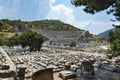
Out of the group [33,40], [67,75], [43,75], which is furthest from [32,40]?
[43,75]

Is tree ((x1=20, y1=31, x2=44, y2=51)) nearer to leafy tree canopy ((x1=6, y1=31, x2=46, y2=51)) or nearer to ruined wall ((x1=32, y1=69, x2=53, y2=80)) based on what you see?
leafy tree canopy ((x1=6, y1=31, x2=46, y2=51))

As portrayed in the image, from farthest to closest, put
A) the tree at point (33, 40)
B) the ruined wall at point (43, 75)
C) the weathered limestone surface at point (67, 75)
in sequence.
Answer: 1. the tree at point (33, 40)
2. the weathered limestone surface at point (67, 75)
3. the ruined wall at point (43, 75)

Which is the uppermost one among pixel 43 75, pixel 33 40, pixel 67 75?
pixel 33 40

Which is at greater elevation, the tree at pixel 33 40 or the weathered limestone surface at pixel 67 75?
the tree at pixel 33 40

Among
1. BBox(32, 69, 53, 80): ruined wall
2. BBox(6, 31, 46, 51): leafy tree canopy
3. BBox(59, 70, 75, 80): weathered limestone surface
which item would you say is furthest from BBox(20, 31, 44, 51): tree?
BBox(32, 69, 53, 80): ruined wall

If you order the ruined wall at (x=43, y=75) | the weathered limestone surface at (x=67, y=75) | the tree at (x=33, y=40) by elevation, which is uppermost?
the tree at (x=33, y=40)

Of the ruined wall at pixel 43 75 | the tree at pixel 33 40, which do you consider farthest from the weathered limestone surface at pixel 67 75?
the tree at pixel 33 40

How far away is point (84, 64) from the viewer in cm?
1319

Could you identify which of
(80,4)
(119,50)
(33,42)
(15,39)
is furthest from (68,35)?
(80,4)

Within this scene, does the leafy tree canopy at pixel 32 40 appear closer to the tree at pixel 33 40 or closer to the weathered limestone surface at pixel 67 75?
the tree at pixel 33 40

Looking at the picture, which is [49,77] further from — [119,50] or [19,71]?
[119,50]

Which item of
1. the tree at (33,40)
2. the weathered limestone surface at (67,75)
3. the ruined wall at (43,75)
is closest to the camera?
the ruined wall at (43,75)

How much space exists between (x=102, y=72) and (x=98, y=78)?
1.62 m

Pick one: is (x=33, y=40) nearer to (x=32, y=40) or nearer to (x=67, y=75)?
(x=32, y=40)
